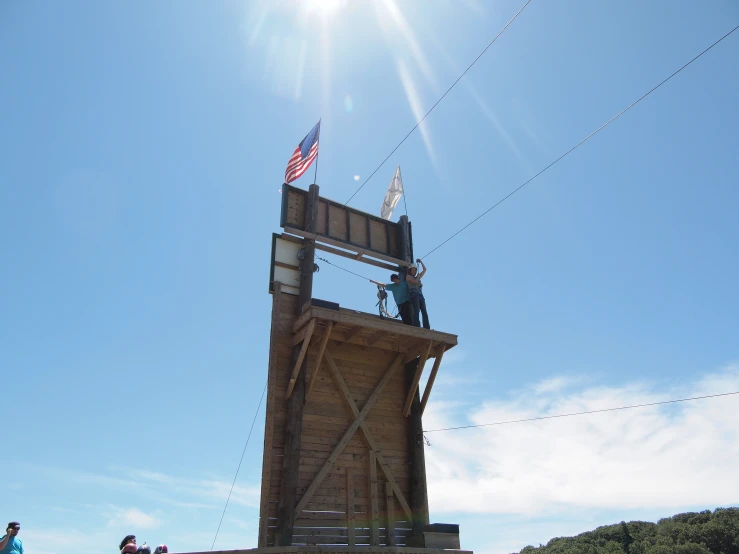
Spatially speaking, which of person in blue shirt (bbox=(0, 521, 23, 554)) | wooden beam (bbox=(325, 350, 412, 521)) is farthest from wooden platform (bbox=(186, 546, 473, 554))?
person in blue shirt (bbox=(0, 521, 23, 554))

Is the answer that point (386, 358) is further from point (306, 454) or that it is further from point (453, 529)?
point (453, 529)

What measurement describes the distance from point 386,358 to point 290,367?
2.38 m

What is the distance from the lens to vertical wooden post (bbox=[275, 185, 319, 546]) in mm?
9539

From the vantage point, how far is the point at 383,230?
14.1 meters

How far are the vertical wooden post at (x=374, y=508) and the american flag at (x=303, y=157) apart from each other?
6.53 m

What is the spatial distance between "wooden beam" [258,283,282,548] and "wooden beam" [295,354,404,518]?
61 centimetres

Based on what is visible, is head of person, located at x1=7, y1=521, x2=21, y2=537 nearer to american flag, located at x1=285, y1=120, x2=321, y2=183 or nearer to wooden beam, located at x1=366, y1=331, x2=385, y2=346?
wooden beam, located at x1=366, y1=331, x2=385, y2=346

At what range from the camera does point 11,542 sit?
7.86 metres

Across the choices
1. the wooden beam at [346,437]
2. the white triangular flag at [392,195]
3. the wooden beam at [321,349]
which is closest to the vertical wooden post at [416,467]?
the wooden beam at [346,437]

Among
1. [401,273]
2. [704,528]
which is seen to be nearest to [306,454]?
[401,273]

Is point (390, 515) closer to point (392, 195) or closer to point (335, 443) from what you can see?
point (335, 443)

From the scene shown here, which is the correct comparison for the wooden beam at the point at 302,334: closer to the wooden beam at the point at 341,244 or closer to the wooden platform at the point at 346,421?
the wooden platform at the point at 346,421

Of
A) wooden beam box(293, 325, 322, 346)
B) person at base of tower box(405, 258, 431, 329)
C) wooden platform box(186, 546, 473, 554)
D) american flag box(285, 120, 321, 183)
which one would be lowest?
wooden platform box(186, 546, 473, 554)

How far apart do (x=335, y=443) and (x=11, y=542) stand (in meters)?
5.47
